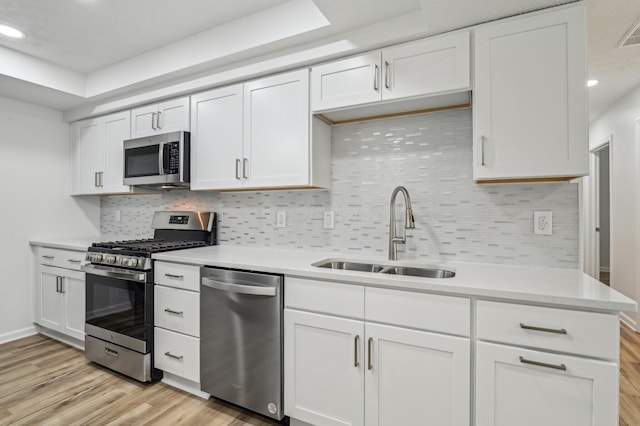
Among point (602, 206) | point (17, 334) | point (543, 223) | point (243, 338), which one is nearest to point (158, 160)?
point (243, 338)

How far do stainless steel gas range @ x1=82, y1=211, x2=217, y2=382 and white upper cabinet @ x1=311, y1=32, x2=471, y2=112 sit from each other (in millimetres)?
1569

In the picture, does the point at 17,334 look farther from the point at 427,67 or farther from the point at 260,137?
the point at 427,67

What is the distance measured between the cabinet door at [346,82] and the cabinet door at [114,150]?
1.90 metres

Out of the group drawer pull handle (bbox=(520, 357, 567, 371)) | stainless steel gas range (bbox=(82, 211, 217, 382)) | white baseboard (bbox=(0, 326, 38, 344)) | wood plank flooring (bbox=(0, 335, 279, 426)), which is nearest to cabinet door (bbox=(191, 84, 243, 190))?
stainless steel gas range (bbox=(82, 211, 217, 382))

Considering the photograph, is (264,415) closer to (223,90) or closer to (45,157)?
(223,90)

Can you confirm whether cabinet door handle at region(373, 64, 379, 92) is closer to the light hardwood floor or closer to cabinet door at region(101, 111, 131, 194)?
the light hardwood floor

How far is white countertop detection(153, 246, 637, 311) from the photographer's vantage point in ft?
3.99

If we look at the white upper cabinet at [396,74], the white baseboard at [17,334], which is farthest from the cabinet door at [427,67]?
the white baseboard at [17,334]

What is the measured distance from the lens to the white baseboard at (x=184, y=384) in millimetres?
2120

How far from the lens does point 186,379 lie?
7.15 feet

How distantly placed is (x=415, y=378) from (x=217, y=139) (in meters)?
2.00

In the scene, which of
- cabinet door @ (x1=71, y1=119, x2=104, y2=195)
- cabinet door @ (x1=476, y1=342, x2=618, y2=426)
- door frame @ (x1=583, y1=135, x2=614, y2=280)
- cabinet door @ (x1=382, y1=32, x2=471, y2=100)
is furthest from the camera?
door frame @ (x1=583, y1=135, x2=614, y2=280)

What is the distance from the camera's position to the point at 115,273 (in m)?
2.33

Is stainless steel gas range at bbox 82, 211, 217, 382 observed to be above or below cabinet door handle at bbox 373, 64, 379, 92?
below
